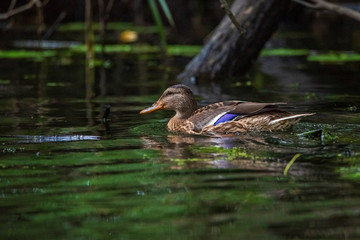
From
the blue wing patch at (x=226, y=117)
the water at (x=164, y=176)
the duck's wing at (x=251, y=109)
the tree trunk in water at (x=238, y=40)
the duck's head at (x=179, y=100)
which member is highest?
the tree trunk in water at (x=238, y=40)

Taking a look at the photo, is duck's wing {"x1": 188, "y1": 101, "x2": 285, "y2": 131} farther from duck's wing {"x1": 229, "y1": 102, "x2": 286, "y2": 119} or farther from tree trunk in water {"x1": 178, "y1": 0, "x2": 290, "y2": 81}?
tree trunk in water {"x1": 178, "y1": 0, "x2": 290, "y2": 81}

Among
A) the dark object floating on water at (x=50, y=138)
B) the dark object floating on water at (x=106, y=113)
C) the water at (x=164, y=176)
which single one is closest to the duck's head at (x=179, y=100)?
the water at (x=164, y=176)

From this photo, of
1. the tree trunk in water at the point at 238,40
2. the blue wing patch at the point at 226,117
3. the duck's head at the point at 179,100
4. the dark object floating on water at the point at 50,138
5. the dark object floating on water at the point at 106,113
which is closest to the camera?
the dark object floating on water at the point at 50,138

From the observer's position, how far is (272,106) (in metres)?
8.28

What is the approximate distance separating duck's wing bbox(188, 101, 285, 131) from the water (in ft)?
0.93

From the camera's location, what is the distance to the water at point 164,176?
4.80m

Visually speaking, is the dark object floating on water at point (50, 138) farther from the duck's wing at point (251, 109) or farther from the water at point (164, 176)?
the duck's wing at point (251, 109)

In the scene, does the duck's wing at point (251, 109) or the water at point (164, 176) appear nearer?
the water at point (164, 176)

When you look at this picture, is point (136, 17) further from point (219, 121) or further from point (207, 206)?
point (207, 206)

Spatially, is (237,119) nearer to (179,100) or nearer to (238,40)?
(179,100)

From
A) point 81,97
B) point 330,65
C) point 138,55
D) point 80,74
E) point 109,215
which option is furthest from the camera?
point 138,55

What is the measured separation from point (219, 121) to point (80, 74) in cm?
647

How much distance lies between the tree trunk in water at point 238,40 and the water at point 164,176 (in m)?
1.52

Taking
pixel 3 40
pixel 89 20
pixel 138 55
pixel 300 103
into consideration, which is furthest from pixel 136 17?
→ pixel 300 103
